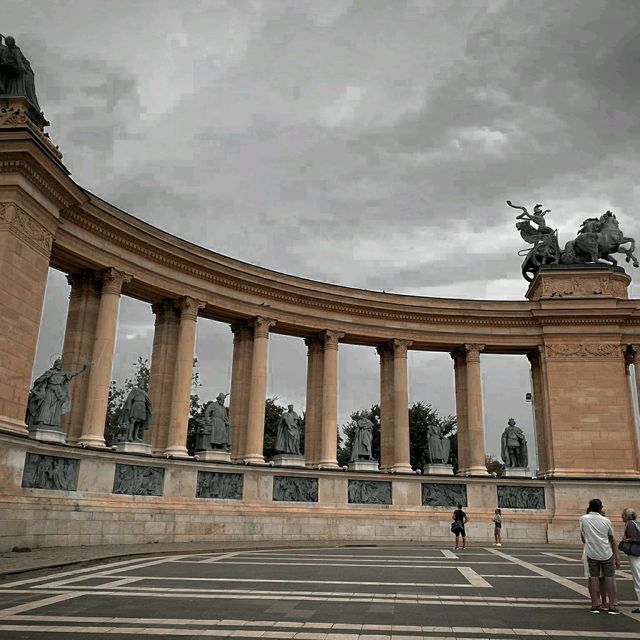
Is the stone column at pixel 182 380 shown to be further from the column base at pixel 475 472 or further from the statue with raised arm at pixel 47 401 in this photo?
the column base at pixel 475 472

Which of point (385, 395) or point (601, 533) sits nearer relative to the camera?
point (601, 533)

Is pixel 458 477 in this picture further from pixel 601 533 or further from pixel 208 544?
pixel 601 533

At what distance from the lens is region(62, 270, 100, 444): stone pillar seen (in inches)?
1193

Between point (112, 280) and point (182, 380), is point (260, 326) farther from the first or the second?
point (112, 280)

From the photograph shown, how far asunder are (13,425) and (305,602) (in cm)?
1502

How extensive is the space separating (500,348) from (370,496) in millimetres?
14040

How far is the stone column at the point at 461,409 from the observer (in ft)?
136

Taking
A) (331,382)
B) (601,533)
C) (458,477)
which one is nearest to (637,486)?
(458,477)

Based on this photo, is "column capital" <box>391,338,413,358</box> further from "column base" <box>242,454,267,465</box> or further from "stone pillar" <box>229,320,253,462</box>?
"column base" <box>242,454,267,465</box>

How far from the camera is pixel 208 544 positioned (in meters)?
28.8

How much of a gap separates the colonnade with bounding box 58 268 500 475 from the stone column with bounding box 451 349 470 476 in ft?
0.22

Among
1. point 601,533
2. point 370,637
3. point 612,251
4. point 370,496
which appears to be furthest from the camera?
point 612,251

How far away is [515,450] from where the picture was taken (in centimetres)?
4147

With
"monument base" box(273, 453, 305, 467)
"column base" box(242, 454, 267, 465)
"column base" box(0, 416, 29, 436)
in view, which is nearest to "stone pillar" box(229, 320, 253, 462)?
"column base" box(242, 454, 267, 465)
